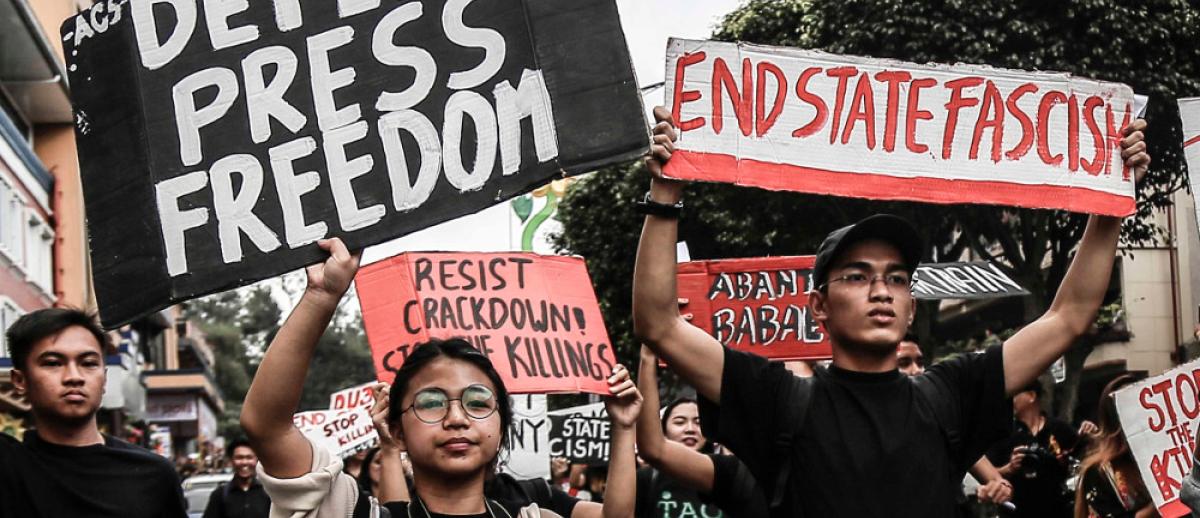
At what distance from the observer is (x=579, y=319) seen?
756 cm

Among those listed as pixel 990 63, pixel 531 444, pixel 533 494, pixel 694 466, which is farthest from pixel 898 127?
pixel 990 63

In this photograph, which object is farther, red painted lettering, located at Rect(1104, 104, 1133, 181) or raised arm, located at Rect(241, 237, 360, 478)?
red painted lettering, located at Rect(1104, 104, 1133, 181)

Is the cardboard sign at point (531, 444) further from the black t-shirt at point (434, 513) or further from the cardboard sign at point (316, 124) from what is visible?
the black t-shirt at point (434, 513)

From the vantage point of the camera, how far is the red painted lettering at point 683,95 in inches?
175

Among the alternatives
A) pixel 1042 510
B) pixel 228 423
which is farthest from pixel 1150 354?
pixel 228 423

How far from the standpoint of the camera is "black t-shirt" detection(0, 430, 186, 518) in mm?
4934

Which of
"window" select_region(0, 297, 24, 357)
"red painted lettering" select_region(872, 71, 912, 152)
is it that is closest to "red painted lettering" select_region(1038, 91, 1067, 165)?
"red painted lettering" select_region(872, 71, 912, 152)

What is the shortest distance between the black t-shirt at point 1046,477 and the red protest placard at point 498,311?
2.55 m

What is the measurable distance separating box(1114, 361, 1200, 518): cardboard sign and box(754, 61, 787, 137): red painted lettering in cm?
258

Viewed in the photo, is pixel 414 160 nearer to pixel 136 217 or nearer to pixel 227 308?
pixel 136 217

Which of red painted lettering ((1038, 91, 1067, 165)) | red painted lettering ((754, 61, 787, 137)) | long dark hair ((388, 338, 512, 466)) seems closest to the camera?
long dark hair ((388, 338, 512, 466))

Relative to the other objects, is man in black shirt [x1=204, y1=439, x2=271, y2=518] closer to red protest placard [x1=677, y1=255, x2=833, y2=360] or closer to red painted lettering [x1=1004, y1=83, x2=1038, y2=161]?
red protest placard [x1=677, y1=255, x2=833, y2=360]

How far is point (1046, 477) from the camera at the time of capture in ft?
28.9

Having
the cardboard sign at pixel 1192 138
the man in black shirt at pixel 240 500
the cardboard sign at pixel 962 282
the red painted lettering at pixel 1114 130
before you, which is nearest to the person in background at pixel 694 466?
the red painted lettering at pixel 1114 130
